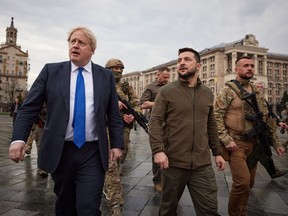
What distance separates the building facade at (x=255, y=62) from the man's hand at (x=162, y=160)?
7824cm

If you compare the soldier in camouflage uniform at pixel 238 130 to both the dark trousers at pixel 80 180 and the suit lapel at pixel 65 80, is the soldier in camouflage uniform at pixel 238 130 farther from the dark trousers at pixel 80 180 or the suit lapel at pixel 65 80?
the suit lapel at pixel 65 80

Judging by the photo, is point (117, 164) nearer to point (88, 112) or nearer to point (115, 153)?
point (115, 153)

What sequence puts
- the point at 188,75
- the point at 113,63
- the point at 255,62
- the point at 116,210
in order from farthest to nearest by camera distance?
the point at 255,62 → the point at 113,63 → the point at 116,210 → the point at 188,75

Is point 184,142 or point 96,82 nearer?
point 96,82

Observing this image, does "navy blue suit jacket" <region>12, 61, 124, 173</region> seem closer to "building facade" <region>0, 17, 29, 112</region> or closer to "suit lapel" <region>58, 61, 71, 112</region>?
"suit lapel" <region>58, 61, 71, 112</region>

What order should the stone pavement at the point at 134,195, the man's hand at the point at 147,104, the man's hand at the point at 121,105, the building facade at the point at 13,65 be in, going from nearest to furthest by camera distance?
the stone pavement at the point at 134,195 < the man's hand at the point at 121,105 < the man's hand at the point at 147,104 < the building facade at the point at 13,65

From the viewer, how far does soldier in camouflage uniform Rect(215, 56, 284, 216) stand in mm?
3594

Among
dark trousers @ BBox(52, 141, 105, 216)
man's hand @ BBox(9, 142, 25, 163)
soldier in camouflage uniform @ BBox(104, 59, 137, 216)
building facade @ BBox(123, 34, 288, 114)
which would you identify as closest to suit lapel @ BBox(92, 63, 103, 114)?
dark trousers @ BBox(52, 141, 105, 216)

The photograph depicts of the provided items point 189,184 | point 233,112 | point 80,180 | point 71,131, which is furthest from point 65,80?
point 233,112

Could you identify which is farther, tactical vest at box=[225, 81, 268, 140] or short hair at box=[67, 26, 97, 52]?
tactical vest at box=[225, 81, 268, 140]

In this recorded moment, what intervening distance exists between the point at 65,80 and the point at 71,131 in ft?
1.53

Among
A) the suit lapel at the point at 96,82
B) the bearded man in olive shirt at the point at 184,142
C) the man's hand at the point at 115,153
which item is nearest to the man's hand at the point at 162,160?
the bearded man in olive shirt at the point at 184,142

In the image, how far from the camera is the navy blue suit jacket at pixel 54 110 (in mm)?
2521

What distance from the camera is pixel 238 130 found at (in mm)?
3963
